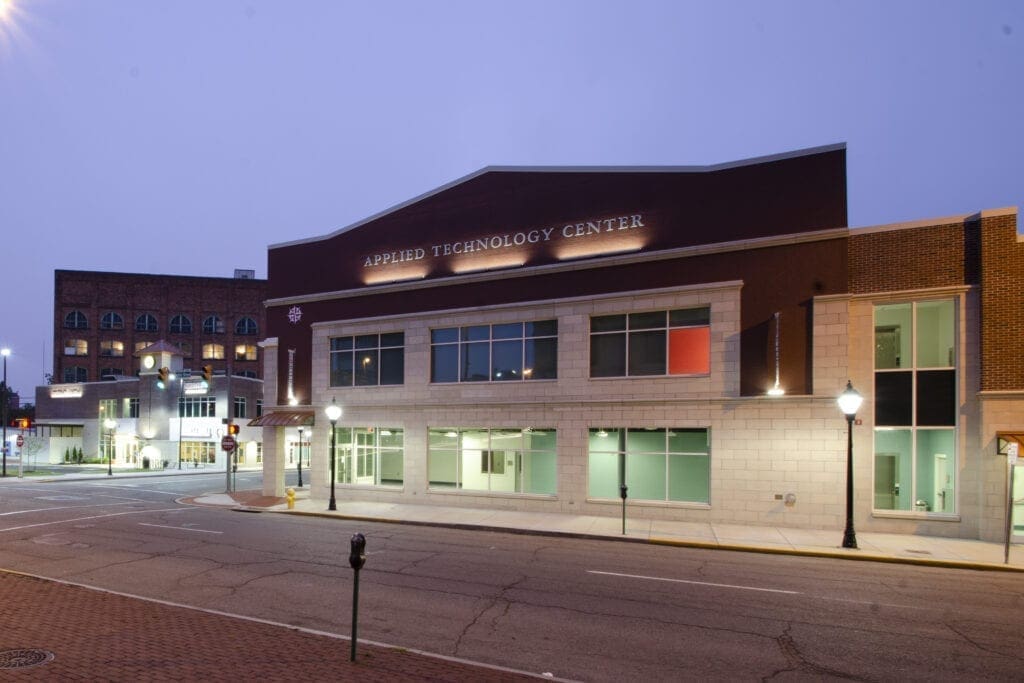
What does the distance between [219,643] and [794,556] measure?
13130 millimetres

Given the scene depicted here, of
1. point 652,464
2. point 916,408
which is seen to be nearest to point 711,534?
point 652,464

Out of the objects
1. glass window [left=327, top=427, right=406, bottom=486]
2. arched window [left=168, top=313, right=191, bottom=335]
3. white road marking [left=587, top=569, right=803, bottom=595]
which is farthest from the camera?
arched window [left=168, top=313, right=191, bottom=335]

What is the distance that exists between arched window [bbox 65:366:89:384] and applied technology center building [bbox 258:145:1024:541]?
62.0 m

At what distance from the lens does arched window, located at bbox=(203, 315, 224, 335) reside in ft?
252

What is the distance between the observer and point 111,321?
7488 centimetres

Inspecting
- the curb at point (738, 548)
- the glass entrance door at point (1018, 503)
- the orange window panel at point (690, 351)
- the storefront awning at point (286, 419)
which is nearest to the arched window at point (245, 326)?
the storefront awning at point (286, 419)

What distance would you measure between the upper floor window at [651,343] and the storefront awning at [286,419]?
13060 millimetres

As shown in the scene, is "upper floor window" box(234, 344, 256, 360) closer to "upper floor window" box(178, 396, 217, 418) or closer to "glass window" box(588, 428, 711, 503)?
"upper floor window" box(178, 396, 217, 418)

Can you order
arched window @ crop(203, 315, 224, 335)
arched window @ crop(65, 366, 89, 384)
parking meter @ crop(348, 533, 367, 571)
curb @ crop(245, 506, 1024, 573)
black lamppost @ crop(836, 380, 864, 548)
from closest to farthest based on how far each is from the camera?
parking meter @ crop(348, 533, 367, 571)
curb @ crop(245, 506, 1024, 573)
black lamppost @ crop(836, 380, 864, 548)
arched window @ crop(65, 366, 89, 384)
arched window @ crop(203, 315, 224, 335)

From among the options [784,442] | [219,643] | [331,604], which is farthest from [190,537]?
[784,442]

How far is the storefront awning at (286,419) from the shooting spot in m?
26.4

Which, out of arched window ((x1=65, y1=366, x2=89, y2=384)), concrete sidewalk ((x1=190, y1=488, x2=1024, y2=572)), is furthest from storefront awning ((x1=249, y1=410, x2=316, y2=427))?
arched window ((x1=65, y1=366, x2=89, y2=384))

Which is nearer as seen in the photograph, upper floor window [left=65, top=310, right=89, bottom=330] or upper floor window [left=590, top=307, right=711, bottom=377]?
upper floor window [left=590, top=307, right=711, bottom=377]

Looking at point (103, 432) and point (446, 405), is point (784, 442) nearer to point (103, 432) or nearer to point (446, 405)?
point (446, 405)
